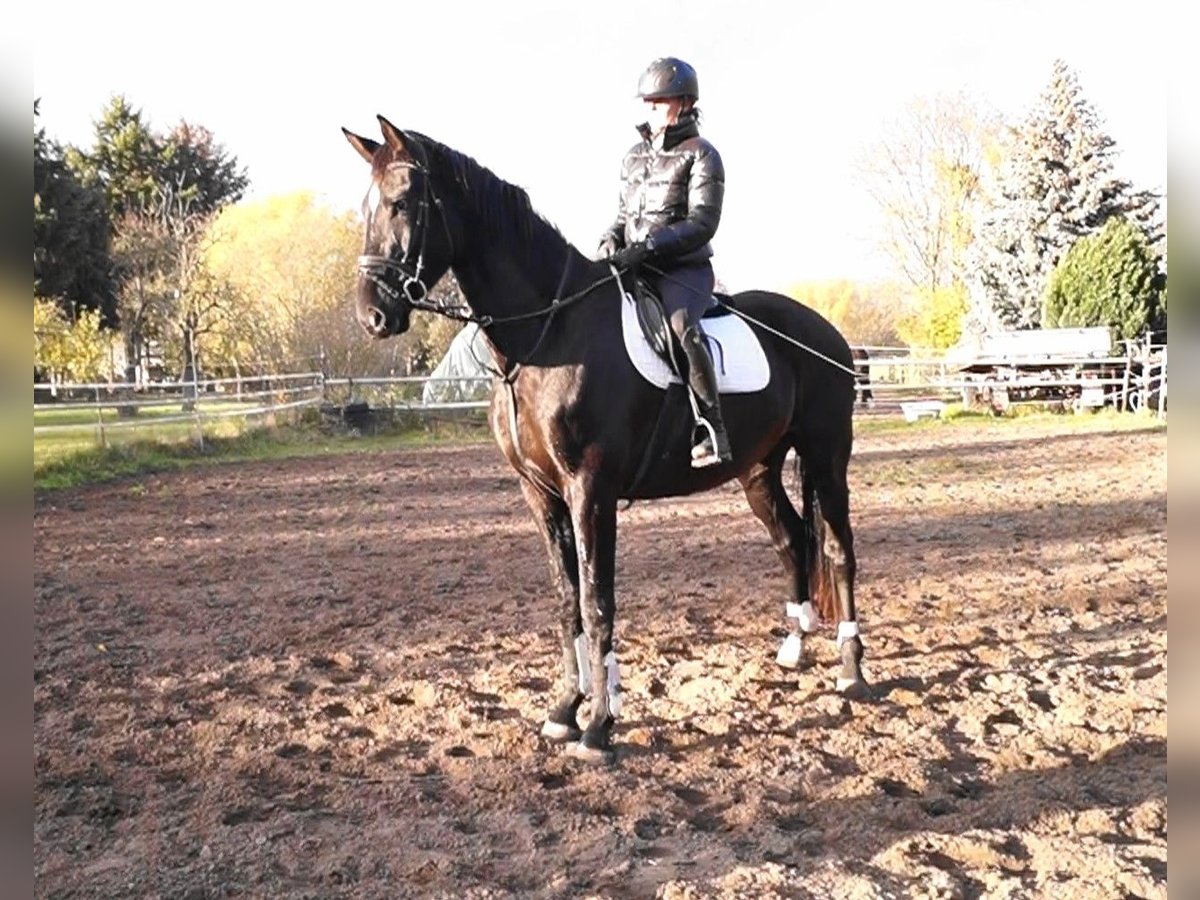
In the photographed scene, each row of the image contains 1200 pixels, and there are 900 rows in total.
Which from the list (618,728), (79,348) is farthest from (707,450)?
(79,348)

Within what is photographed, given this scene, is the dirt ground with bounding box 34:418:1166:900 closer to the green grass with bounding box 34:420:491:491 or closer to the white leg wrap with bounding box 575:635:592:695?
the white leg wrap with bounding box 575:635:592:695

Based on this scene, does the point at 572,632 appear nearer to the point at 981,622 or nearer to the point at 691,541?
the point at 981,622

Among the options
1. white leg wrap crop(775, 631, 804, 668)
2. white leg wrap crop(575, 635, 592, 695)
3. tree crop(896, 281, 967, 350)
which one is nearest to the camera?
white leg wrap crop(575, 635, 592, 695)

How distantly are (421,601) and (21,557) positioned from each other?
236 inches

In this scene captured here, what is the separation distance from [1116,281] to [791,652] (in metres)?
26.0

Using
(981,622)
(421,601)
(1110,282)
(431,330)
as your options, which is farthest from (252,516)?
(1110,282)

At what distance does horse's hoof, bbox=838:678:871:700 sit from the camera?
4736 mm

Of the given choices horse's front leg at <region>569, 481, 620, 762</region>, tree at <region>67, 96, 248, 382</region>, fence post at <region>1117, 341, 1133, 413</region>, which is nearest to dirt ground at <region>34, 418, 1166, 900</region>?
horse's front leg at <region>569, 481, 620, 762</region>

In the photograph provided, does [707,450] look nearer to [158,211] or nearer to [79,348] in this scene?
[79,348]

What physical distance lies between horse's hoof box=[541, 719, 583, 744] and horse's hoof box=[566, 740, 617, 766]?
18 cm

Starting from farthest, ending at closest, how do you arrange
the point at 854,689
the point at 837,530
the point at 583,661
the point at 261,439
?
the point at 261,439 < the point at 837,530 < the point at 854,689 < the point at 583,661

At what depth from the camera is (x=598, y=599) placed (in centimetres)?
420

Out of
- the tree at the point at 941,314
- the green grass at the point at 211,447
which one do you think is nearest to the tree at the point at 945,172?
the tree at the point at 941,314

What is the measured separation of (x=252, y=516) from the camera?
10781mm
